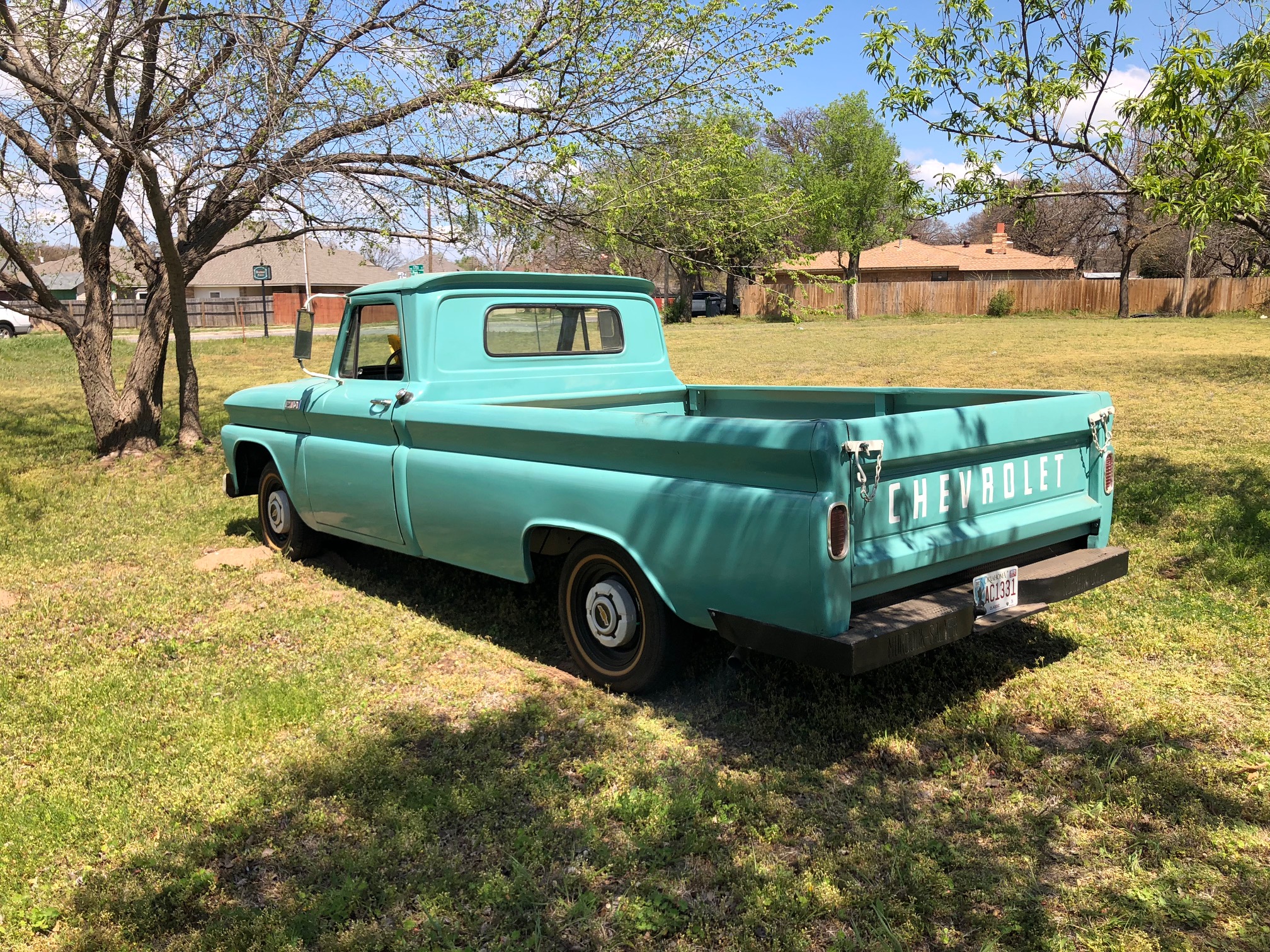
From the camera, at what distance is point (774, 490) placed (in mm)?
3434

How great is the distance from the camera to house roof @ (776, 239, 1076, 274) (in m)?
56.2

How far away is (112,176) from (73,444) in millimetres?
3560

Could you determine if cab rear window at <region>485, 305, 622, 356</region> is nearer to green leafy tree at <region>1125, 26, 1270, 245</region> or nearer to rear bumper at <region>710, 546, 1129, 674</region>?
rear bumper at <region>710, 546, 1129, 674</region>

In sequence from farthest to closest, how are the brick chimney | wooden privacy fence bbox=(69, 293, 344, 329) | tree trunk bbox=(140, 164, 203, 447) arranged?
the brick chimney < wooden privacy fence bbox=(69, 293, 344, 329) < tree trunk bbox=(140, 164, 203, 447)

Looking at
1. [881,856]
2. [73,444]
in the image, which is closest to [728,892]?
[881,856]

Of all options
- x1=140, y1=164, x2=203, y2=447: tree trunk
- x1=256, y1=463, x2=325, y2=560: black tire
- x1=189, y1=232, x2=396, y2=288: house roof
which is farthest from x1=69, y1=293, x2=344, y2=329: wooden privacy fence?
x1=256, y1=463, x2=325, y2=560: black tire

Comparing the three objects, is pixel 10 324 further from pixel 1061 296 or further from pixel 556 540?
pixel 1061 296

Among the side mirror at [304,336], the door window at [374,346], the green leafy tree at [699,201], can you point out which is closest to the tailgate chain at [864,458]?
the door window at [374,346]

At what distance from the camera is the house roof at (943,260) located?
184 ft

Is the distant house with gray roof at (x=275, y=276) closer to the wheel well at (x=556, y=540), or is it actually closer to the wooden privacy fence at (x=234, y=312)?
the wooden privacy fence at (x=234, y=312)

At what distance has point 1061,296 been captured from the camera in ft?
132

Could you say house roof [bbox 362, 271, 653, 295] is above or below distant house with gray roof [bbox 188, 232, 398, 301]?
below

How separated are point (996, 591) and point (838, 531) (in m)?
0.92

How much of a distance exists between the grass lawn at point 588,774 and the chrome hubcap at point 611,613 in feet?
0.85
